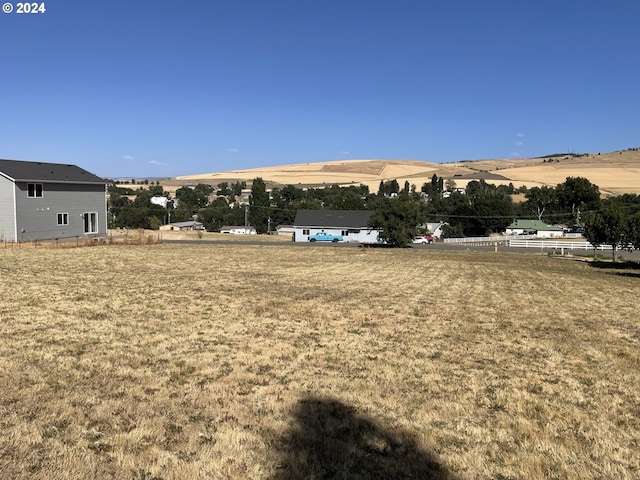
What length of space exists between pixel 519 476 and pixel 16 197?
125 feet

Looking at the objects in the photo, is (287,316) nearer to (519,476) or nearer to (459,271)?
(519,476)

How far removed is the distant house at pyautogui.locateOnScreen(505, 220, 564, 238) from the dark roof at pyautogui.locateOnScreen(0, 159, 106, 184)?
79433mm

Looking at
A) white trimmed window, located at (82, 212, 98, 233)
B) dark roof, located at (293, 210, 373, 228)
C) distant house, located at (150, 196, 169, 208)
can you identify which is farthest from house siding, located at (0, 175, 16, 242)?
distant house, located at (150, 196, 169, 208)

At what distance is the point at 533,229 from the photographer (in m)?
92.6

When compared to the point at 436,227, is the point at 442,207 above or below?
above

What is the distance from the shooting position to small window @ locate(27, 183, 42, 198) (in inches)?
1361

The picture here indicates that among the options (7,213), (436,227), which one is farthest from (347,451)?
(436,227)

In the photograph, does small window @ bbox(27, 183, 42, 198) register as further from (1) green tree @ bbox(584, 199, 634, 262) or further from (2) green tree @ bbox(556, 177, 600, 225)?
(2) green tree @ bbox(556, 177, 600, 225)

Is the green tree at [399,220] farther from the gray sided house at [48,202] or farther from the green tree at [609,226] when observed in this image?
the gray sided house at [48,202]

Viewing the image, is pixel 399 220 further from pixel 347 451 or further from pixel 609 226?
pixel 347 451

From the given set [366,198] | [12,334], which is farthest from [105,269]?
[366,198]

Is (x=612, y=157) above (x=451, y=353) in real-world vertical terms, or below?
above

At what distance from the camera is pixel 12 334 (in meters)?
9.14

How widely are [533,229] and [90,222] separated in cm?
8246
